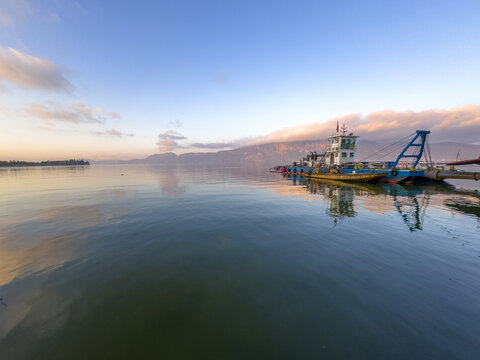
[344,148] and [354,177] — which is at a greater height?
[344,148]

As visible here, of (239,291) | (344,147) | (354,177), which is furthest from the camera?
(344,147)

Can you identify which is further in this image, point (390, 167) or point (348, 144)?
point (348, 144)

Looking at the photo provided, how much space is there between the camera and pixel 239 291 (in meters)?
6.49

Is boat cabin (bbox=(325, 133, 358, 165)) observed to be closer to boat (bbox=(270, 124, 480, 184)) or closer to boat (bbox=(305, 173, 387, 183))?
boat (bbox=(270, 124, 480, 184))

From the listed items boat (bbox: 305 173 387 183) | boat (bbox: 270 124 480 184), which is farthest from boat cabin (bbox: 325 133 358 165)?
boat (bbox: 305 173 387 183)

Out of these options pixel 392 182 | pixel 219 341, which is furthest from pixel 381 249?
pixel 392 182

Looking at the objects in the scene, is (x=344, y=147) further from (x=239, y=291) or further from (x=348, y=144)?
(x=239, y=291)

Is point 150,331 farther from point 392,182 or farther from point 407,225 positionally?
point 392,182

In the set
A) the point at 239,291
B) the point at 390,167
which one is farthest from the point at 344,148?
the point at 239,291

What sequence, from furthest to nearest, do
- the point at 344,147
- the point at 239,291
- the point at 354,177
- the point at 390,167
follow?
the point at 344,147
the point at 390,167
the point at 354,177
the point at 239,291

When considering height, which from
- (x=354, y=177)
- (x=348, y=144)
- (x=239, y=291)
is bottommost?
(x=239, y=291)

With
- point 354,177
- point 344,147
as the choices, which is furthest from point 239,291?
point 344,147

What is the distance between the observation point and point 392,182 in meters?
37.6

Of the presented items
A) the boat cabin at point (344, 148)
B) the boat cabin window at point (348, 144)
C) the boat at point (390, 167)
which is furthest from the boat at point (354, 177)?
the boat cabin window at point (348, 144)
